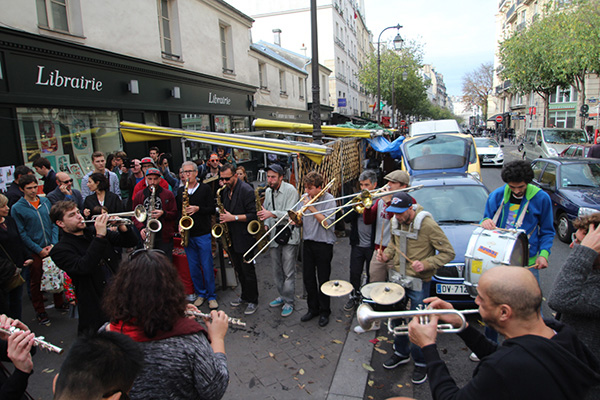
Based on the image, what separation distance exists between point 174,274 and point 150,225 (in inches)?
120

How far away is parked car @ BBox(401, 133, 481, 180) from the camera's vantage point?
10.1 m

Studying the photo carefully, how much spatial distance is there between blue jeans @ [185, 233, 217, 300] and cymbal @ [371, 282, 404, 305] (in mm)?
2994

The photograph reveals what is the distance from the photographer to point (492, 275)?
1849 millimetres

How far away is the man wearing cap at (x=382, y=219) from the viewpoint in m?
4.27

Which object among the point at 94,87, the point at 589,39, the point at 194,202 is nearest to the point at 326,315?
the point at 194,202

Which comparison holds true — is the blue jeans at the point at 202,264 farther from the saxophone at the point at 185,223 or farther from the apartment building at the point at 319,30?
the apartment building at the point at 319,30

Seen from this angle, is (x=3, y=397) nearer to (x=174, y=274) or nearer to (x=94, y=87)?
(x=174, y=274)

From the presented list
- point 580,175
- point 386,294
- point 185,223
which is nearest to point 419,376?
point 386,294

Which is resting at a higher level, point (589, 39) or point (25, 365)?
point (589, 39)

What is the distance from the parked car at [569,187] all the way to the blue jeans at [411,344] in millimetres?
5183

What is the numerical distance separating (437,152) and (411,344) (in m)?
7.82

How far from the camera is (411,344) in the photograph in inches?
157

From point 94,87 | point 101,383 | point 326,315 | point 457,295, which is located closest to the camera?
point 101,383

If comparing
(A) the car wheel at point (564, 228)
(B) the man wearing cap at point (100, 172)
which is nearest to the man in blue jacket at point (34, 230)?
(B) the man wearing cap at point (100, 172)
